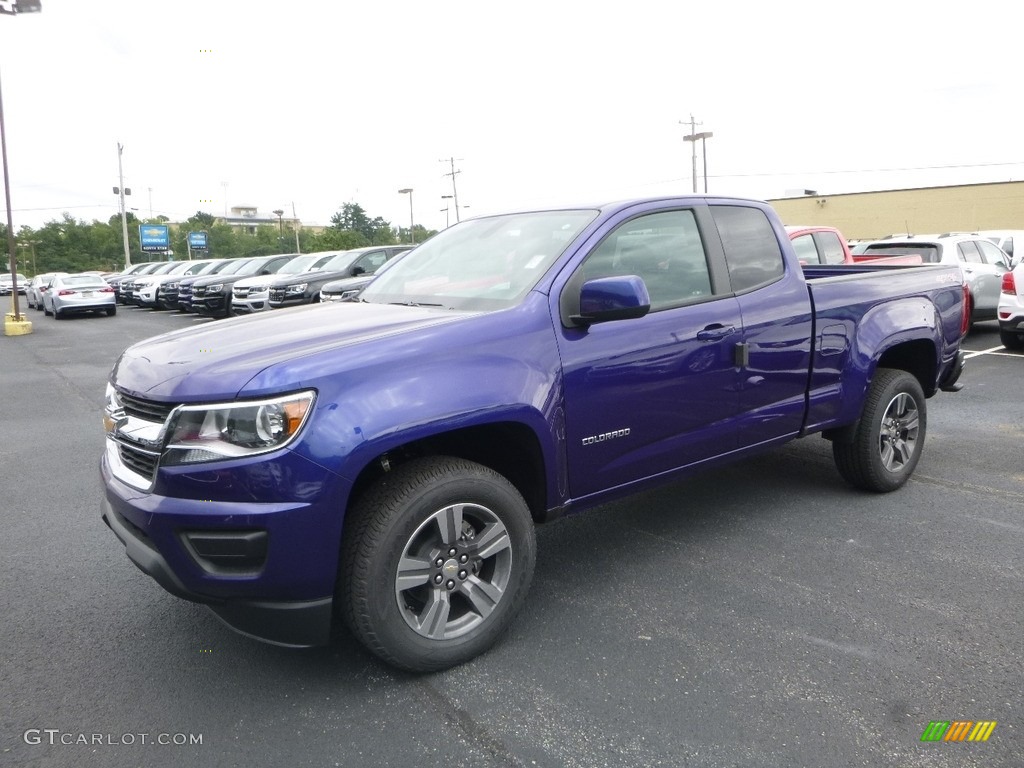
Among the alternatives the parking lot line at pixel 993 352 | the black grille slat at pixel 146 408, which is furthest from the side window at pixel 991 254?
the black grille slat at pixel 146 408

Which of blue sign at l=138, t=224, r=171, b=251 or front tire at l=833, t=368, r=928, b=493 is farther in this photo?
blue sign at l=138, t=224, r=171, b=251

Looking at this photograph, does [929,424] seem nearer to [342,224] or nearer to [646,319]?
[646,319]

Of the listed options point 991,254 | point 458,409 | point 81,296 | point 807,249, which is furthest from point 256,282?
point 458,409

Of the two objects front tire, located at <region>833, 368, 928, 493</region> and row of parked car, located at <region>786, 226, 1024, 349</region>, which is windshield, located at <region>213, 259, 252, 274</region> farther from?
front tire, located at <region>833, 368, 928, 493</region>

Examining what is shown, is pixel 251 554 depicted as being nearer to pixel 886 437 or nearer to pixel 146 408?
pixel 146 408

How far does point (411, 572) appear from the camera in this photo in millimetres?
3039

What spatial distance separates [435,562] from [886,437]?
11.0ft

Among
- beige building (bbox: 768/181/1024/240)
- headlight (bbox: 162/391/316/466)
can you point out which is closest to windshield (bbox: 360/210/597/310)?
headlight (bbox: 162/391/316/466)

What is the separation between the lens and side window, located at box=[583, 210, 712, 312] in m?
3.88

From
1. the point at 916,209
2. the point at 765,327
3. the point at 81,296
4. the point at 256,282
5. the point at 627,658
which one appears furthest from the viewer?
the point at 916,209

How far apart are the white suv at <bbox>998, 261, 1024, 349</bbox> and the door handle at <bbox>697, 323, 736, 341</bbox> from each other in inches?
348

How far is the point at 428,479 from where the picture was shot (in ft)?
9.99

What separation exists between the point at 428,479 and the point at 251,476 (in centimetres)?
65

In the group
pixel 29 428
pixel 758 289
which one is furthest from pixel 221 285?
pixel 758 289
